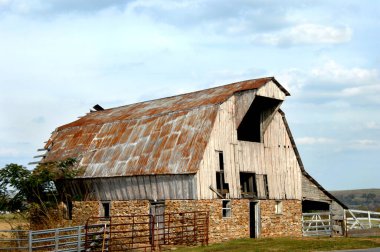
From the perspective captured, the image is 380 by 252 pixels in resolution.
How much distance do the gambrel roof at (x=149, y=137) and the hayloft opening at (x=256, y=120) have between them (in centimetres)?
130

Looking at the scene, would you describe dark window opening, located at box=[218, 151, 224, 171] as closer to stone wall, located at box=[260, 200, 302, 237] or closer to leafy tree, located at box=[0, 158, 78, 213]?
stone wall, located at box=[260, 200, 302, 237]

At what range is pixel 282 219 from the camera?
3169 cm

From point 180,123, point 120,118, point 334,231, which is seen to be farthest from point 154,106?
point 334,231

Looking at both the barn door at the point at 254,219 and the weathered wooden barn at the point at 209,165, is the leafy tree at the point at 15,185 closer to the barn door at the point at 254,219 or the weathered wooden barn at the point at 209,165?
the weathered wooden barn at the point at 209,165

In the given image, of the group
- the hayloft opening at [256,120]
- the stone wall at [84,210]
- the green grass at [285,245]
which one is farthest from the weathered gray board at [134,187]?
the hayloft opening at [256,120]

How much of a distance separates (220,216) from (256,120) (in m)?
7.01

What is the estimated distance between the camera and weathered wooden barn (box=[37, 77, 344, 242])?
92.3ft

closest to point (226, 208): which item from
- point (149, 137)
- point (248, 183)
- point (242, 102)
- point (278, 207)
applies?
point (248, 183)

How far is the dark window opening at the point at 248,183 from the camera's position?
30.4 meters

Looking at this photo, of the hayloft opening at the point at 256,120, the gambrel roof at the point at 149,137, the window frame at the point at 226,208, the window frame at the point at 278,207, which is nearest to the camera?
the window frame at the point at 226,208

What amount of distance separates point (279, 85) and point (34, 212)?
16351 millimetres

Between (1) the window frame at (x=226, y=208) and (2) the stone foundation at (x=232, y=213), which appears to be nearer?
(2) the stone foundation at (x=232, y=213)

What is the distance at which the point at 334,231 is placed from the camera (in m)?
33.1

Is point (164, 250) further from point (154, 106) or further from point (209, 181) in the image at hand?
point (154, 106)
